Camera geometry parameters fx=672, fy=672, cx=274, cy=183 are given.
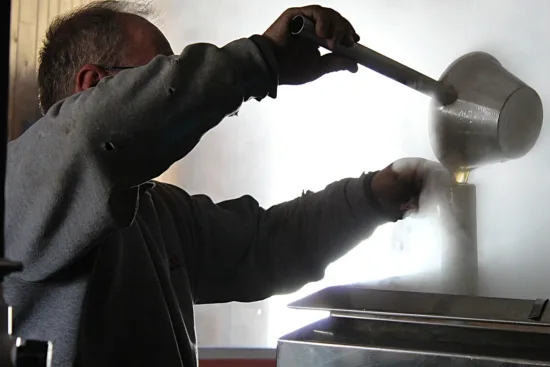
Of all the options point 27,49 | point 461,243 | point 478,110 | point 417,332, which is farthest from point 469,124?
point 27,49

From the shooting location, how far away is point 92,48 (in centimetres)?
64

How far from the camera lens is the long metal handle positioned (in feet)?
1.75

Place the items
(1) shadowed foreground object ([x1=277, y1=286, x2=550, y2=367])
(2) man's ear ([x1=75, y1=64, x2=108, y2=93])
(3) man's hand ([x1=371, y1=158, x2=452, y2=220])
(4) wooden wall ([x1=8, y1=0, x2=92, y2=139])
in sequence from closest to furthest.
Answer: (1) shadowed foreground object ([x1=277, y1=286, x2=550, y2=367])
(2) man's ear ([x1=75, y1=64, x2=108, y2=93])
(3) man's hand ([x1=371, y1=158, x2=452, y2=220])
(4) wooden wall ([x1=8, y1=0, x2=92, y2=139])

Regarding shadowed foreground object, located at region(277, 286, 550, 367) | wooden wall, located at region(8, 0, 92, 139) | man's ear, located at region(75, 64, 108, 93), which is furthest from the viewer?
wooden wall, located at region(8, 0, 92, 139)

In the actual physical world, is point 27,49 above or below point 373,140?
above

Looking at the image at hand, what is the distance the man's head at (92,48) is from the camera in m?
0.63

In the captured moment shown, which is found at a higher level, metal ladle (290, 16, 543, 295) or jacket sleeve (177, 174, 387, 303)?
metal ladle (290, 16, 543, 295)

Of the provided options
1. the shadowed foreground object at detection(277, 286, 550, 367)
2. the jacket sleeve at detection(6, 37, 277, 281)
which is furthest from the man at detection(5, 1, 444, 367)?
the shadowed foreground object at detection(277, 286, 550, 367)

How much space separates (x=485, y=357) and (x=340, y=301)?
16 centimetres

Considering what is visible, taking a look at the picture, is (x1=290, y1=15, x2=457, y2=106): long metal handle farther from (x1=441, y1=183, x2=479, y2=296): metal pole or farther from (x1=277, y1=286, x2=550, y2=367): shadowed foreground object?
(x1=277, y1=286, x2=550, y2=367): shadowed foreground object

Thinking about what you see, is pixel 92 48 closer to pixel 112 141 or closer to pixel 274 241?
pixel 112 141

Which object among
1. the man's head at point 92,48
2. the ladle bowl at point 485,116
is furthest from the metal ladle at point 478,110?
the man's head at point 92,48

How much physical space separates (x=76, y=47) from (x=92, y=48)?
0.02m

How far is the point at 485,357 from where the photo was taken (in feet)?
1.46
